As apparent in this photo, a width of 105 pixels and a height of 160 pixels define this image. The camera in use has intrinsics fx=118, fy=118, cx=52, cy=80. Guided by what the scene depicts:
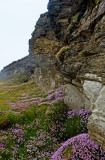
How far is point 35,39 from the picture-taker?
4475 cm

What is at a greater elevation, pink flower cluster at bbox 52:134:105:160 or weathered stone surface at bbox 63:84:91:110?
weathered stone surface at bbox 63:84:91:110

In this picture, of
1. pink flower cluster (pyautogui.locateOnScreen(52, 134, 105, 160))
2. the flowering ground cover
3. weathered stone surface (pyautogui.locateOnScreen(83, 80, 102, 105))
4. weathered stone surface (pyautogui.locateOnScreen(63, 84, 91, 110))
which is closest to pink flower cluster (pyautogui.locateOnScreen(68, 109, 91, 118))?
the flowering ground cover

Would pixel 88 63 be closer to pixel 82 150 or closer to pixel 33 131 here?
pixel 82 150

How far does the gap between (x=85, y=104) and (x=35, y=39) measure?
36739 mm

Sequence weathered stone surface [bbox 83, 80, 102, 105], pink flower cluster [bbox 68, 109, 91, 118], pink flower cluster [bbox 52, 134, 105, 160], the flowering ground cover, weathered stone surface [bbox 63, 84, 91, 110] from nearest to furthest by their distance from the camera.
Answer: pink flower cluster [bbox 52, 134, 105, 160]
weathered stone surface [bbox 83, 80, 102, 105]
the flowering ground cover
pink flower cluster [bbox 68, 109, 91, 118]
weathered stone surface [bbox 63, 84, 91, 110]

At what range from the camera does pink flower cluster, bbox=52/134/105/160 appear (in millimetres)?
8984

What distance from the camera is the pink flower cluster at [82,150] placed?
8.98 m

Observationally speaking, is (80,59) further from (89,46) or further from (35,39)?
(35,39)

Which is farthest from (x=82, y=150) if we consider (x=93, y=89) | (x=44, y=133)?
(x=44, y=133)

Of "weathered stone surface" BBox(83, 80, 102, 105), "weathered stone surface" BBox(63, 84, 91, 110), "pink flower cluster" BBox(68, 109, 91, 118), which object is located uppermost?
"weathered stone surface" BBox(83, 80, 102, 105)

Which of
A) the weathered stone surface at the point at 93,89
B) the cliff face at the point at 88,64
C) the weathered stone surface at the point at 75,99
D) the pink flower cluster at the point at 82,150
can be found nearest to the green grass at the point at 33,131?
the pink flower cluster at the point at 82,150

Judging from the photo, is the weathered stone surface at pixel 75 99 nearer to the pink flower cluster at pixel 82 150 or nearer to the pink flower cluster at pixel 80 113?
the pink flower cluster at pixel 80 113

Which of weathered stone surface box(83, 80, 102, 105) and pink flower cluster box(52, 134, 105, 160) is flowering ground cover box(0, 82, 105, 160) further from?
weathered stone surface box(83, 80, 102, 105)

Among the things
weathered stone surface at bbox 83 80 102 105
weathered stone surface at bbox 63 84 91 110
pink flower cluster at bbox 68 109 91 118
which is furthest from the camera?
weathered stone surface at bbox 63 84 91 110
